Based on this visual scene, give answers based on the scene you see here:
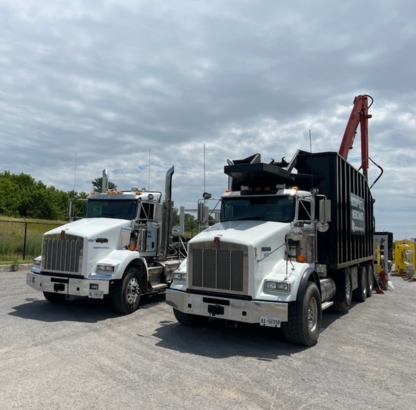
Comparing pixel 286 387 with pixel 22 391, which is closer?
pixel 22 391

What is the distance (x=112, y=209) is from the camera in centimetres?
1014

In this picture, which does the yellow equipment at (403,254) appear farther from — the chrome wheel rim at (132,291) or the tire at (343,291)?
the chrome wheel rim at (132,291)

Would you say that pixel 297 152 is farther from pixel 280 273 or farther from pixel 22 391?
pixel 22 391

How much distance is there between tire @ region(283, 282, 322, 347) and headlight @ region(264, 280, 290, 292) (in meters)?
0.32

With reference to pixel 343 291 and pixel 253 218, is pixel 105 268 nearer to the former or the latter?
pixel 253 218

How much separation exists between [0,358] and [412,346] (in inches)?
262

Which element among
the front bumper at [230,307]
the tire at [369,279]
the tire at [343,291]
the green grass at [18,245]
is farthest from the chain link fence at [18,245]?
the tire at [369,279]

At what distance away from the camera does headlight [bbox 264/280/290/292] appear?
20.7 feet

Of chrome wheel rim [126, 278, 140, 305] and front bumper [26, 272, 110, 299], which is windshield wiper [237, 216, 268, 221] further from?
front bumper [26, 272, 110, 299]

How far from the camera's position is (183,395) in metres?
4.49

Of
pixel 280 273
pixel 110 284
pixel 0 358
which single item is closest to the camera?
pixel 0 358

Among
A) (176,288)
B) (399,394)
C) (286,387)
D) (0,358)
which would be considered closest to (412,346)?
(399,394)

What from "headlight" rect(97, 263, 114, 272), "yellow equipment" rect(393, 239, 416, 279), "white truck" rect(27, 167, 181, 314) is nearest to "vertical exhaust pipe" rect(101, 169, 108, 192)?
"white truck" rect(27, 167, 181, 314)

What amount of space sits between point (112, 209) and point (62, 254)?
1.91 m
